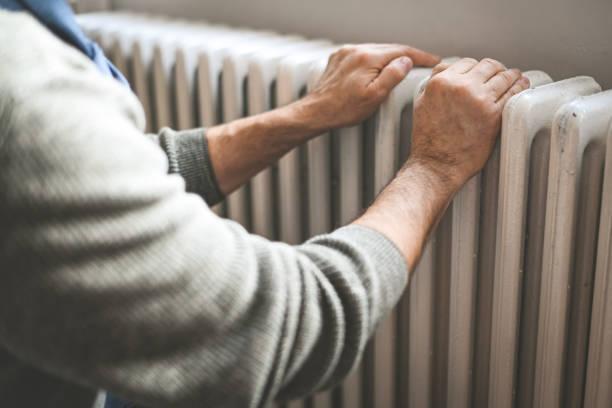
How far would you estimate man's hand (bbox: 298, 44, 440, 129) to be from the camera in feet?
3.00

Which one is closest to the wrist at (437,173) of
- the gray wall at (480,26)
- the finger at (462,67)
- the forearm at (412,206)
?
the forearm at (412,206)

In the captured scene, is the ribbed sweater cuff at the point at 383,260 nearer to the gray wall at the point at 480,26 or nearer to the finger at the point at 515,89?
the finger at the point at 515,89

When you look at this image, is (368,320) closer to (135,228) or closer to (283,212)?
(135,228)

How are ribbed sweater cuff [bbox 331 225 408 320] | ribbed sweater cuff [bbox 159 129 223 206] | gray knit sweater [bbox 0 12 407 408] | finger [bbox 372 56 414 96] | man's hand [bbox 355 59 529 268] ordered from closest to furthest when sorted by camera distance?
gray knit sweater [bbox 0 12 407 408] < ribbed sweater cuff [bbox 331 225 408 320] < man's hand [bbox 355 59 529 268] < finger [bbox 372 56 414 96] < ribbed sweater cuff [bbox 159 129 223 206]

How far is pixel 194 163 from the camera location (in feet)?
3.34

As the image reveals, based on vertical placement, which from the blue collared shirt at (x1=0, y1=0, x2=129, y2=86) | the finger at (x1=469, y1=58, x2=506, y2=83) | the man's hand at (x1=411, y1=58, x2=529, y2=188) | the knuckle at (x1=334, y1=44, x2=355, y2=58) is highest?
the blue collared shirt at (x1=0, y1=0, x2=129, y2=86)

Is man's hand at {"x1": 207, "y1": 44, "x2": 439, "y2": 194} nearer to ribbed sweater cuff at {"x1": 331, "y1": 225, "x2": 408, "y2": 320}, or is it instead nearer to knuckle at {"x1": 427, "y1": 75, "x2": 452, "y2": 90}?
knuckle at {"x1": 427, "y1": 75, "x2": 452, "y2": 90}

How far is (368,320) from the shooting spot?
644mm

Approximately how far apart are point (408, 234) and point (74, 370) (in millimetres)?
309

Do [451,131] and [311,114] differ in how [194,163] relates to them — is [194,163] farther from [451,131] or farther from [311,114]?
[451,131]

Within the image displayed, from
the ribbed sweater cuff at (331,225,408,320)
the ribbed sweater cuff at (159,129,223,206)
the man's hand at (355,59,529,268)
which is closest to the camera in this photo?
the ribbed sweater cuff at (331,225,408,320)

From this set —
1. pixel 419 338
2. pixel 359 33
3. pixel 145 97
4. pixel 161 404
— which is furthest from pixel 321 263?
pixel 145 97

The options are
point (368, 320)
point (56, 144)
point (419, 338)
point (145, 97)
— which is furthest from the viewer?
point (145, 97)

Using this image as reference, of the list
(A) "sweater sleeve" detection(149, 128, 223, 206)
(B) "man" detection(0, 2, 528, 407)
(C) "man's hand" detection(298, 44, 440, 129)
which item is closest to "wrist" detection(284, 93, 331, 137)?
(C) "man's hand" detection(298, 44, 440, 129)
